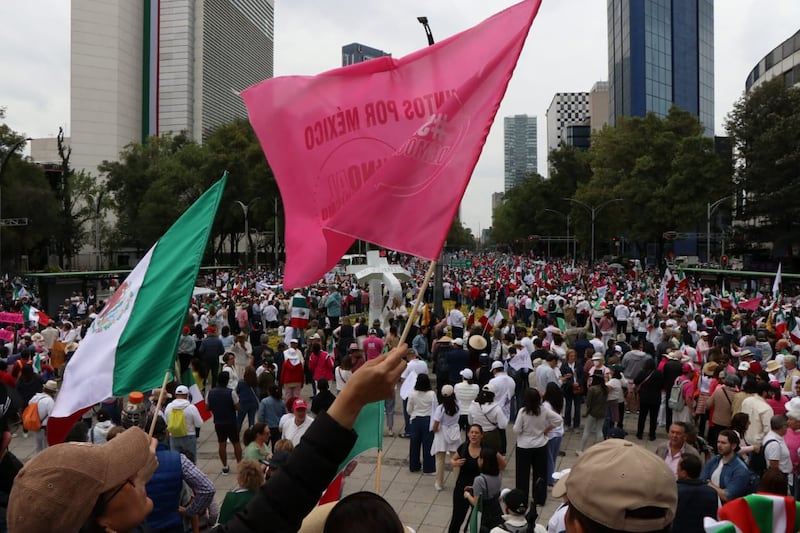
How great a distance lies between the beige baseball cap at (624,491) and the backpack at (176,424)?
7038 mm

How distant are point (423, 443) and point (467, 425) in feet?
2.57

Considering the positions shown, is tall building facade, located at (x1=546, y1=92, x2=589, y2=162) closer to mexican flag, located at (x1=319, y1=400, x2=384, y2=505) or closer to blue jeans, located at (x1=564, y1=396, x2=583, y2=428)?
blue jeans, located at (x1=564, y1=396, x2=583, y2=428)

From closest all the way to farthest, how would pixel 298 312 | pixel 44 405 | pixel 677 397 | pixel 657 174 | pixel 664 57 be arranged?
pixel 44 405 → pixel 677 397 → pixel 298 312 → pixel 657 174 → pixel 664 57

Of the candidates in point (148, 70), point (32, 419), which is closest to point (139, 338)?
point (32, 419)

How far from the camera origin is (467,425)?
31.4 feet

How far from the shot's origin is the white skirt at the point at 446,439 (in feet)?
28.2

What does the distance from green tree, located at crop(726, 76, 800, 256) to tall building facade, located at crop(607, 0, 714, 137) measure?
44766 mm

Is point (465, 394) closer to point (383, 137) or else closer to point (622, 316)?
point (383, 137)

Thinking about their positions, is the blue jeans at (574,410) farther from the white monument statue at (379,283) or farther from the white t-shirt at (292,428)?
the white monument statue at (379,283)

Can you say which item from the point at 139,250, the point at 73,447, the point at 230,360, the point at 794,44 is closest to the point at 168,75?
the point at 139,250

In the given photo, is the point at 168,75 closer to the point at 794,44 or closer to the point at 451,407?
the point at 794,44

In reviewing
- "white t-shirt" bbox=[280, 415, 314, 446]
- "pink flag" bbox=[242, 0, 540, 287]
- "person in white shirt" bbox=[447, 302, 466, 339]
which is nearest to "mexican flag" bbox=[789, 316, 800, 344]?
"person in white shirt" bbox=[447, 302, 466, 339]

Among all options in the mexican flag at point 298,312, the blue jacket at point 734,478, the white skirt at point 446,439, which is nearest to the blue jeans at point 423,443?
the white skirt at point 446,439

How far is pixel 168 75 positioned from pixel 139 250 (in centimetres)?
4977
